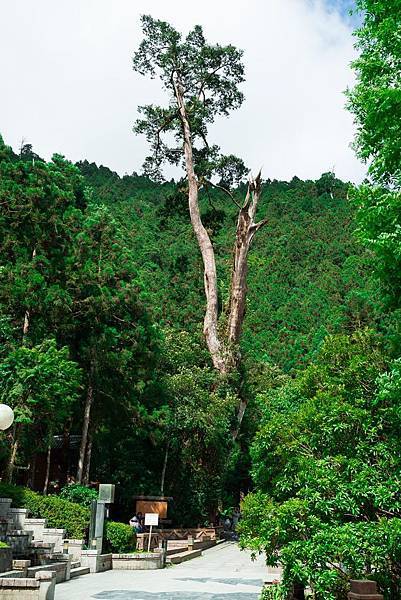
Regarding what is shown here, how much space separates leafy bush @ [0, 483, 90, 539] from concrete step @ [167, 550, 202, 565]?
267 cm

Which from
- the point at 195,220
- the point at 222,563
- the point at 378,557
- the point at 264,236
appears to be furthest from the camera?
the point at 264,236

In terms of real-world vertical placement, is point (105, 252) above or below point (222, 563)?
above

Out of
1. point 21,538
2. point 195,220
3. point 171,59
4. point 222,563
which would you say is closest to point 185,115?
point 171,59

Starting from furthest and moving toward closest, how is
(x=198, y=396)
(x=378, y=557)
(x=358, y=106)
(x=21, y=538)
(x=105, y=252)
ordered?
(x=198, y=396), (x=105, y=252), (x=21, y=538), (x=358, y=106), (x=378, y=557)

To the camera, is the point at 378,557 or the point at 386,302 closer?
the point at 378,557

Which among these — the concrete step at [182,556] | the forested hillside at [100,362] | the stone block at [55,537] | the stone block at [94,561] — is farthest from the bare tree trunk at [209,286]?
the stone block at [94,561]

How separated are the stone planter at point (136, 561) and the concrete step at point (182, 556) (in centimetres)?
154

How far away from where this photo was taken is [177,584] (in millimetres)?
13320

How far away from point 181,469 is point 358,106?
20158 mm

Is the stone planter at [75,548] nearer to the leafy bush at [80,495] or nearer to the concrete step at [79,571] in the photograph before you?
the concrete step at [79,571]

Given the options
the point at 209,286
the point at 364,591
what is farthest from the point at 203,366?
the point at 364,591

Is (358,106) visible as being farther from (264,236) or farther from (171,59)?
(264,236)

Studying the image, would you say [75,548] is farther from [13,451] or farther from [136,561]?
[13,451]

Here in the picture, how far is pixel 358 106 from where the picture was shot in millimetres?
9664
